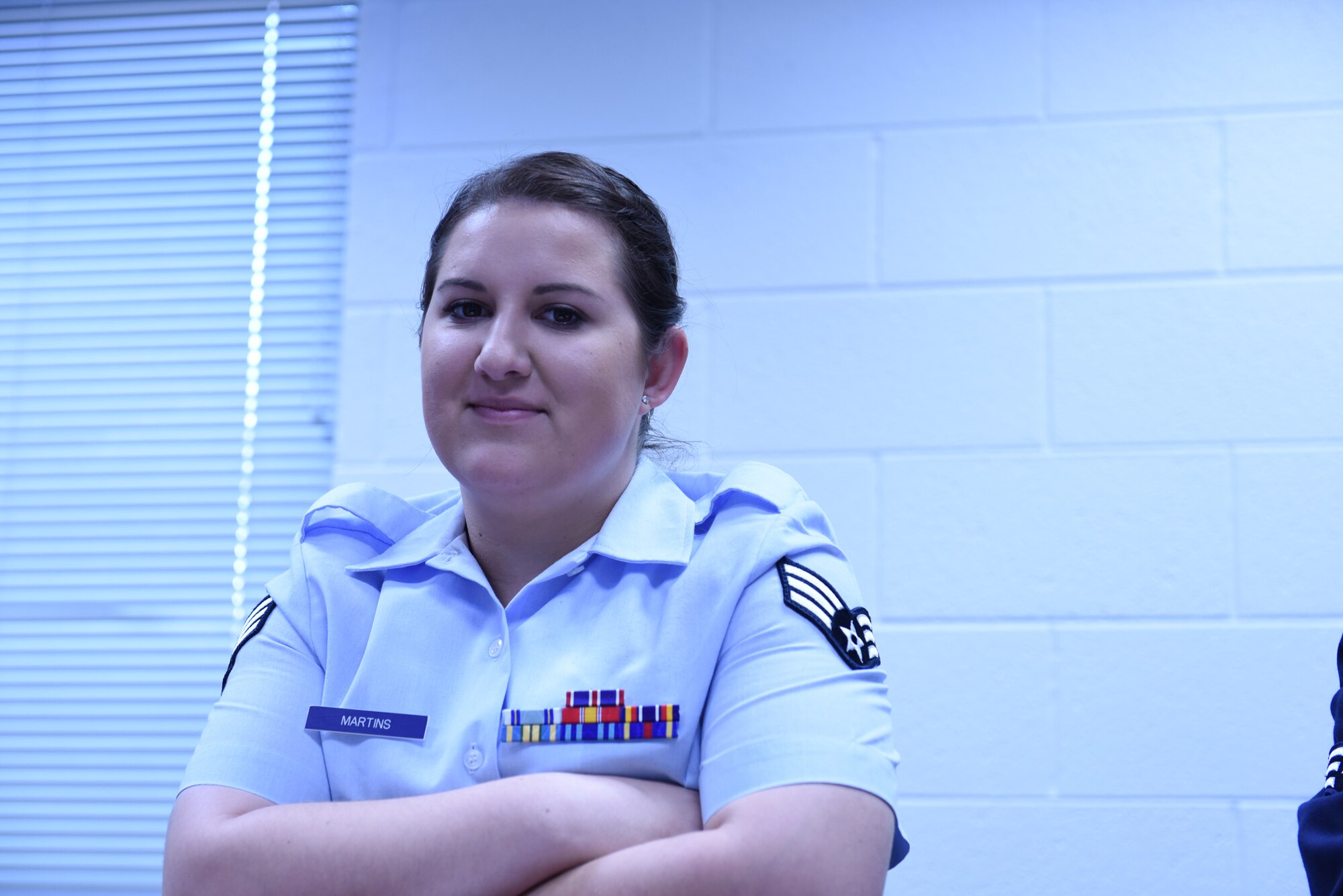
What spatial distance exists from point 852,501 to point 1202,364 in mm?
673

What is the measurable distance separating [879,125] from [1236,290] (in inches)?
28.5

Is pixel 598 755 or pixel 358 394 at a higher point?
pixel 358 394

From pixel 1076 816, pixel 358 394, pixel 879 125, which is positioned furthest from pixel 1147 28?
pixel 358 394

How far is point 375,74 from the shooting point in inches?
91.9

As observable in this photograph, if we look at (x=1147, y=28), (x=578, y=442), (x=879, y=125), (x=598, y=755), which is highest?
(x=1147, y=28)

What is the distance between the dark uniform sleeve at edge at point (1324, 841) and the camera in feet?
3.61

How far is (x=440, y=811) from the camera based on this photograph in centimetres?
103

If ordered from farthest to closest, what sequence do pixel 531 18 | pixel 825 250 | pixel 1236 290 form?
pixel 531 18 < pixel 825 250 < pixel 1236 290

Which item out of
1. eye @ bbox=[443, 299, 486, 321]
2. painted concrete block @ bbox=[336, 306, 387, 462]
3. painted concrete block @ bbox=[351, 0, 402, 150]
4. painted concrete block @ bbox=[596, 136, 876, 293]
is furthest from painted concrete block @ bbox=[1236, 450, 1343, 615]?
painted concrete block @ bbox=[351, 0, 402, 150]

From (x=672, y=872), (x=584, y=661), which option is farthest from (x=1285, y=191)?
(x=672, y=872)

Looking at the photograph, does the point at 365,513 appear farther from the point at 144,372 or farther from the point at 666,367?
the point at 144,372

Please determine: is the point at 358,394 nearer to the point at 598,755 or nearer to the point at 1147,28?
the point at 598,755

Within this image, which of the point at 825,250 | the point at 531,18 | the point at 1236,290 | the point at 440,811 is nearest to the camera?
the point at 440,811

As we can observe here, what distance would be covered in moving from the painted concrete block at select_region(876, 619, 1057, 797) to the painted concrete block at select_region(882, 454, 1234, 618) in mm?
55
